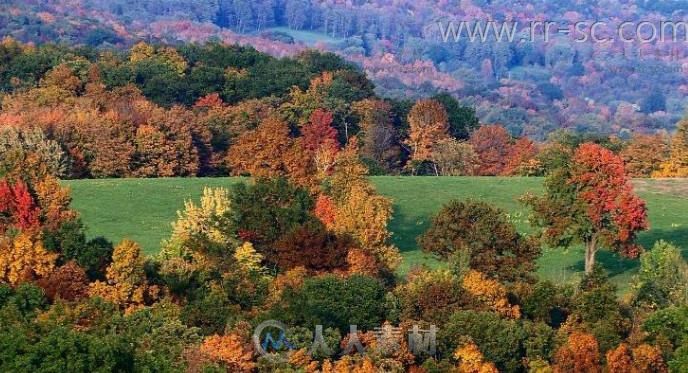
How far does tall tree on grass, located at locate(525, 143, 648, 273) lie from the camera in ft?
218

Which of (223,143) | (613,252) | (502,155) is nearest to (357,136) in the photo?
(502,155)

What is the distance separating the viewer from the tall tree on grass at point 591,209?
6638 centimetres

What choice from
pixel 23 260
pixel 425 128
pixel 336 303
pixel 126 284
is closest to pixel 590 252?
pixel 336 303

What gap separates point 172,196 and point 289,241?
23241 millimetres

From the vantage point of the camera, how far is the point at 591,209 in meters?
66.2

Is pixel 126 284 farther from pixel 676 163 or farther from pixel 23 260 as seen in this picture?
pixel 676 163

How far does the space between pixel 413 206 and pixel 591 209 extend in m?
21.6

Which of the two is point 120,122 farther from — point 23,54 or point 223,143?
point 23,54

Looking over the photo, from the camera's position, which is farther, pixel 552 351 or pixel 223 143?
pixel 223 143

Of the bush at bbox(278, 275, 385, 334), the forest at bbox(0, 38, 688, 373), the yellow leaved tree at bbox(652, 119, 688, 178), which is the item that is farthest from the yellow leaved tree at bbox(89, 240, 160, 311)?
the yellow leaved tree at bbox(652, 119, 688, 178)

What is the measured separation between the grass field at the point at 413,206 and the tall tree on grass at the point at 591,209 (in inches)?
72.0

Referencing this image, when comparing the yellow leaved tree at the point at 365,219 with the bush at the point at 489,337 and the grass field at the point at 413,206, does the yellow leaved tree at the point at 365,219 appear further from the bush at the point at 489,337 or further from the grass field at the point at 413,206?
the bush at the point at 489,337

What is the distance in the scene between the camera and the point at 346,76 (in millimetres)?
153875

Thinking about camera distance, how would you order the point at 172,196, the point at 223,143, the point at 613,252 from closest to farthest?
the point at 613,252, the point at 172,196, the point at 223,143
